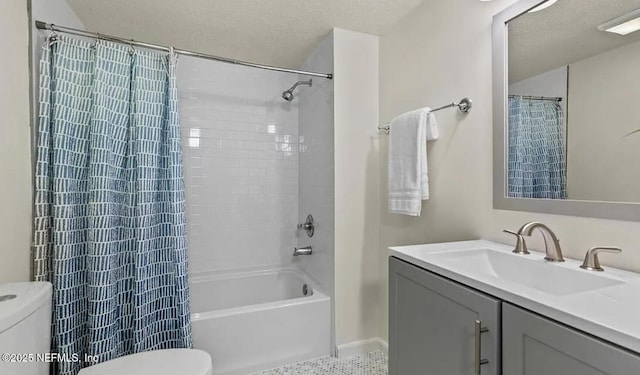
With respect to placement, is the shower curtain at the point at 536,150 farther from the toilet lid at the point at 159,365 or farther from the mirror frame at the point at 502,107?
the toilet lid at the point at 159,365

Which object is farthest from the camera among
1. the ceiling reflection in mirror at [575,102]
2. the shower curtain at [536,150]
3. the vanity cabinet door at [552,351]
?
the shower curtain at [536,150]

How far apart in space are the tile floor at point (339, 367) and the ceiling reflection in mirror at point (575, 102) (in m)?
1.35

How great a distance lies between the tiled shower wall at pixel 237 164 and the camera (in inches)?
96.9

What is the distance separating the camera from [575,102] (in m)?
1.04

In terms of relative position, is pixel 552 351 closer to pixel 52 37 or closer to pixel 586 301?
pixel 586 301

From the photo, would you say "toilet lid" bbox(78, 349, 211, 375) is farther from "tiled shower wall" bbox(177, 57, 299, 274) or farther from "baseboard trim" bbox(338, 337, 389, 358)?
"tiled shower wall" bbox(177, 57, 299, 274)

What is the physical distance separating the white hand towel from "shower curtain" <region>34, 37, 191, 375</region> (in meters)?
1.21

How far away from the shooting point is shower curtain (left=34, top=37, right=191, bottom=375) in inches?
53.4

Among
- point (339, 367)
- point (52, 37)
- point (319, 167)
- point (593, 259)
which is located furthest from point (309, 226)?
point (52, 37)

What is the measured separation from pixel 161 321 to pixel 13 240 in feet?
2.51

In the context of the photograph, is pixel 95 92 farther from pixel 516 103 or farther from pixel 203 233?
pixel 516 103

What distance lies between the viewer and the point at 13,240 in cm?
118

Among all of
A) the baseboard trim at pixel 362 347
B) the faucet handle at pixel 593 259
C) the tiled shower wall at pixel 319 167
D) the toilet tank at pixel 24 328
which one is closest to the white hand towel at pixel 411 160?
the tiled shower wall at pixel 319 167

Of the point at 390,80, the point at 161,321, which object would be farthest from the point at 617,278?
the point at 161,321
